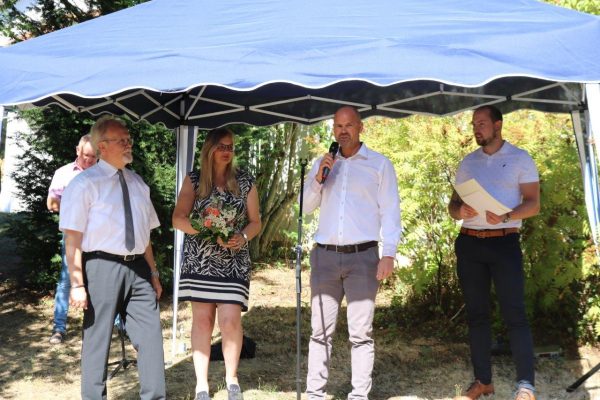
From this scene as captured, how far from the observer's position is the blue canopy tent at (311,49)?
12.9 ft

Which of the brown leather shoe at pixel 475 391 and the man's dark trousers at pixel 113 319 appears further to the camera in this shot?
the brown leather shoe at pixel 475 391

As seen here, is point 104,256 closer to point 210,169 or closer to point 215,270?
point 215,270

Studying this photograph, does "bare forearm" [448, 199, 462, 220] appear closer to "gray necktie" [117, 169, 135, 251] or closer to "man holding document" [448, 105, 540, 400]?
"man holding document" [448, 105, 540, 400]

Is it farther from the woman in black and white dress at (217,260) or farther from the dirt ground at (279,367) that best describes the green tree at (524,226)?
the woman in black and white dress at (217,260)

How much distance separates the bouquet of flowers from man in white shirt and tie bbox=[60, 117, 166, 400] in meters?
0.44

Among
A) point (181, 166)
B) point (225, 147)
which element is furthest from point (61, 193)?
point (225, 147)

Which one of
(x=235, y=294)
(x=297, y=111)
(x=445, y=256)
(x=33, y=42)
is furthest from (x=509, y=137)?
(x=33, y=42)

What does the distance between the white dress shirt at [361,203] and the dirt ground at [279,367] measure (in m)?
1.37

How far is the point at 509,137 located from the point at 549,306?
148cm

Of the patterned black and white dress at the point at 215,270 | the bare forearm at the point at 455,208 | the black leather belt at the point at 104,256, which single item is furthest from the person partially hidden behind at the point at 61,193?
the bare forearm at the point at 455,208

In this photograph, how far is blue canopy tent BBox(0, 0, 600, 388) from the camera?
12.9ft

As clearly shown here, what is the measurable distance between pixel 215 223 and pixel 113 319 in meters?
0.87

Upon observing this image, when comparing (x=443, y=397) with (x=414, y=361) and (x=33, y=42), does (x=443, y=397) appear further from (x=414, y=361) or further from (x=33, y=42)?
(x=33, y=42)

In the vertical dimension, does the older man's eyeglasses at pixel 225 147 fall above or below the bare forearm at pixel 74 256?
above
